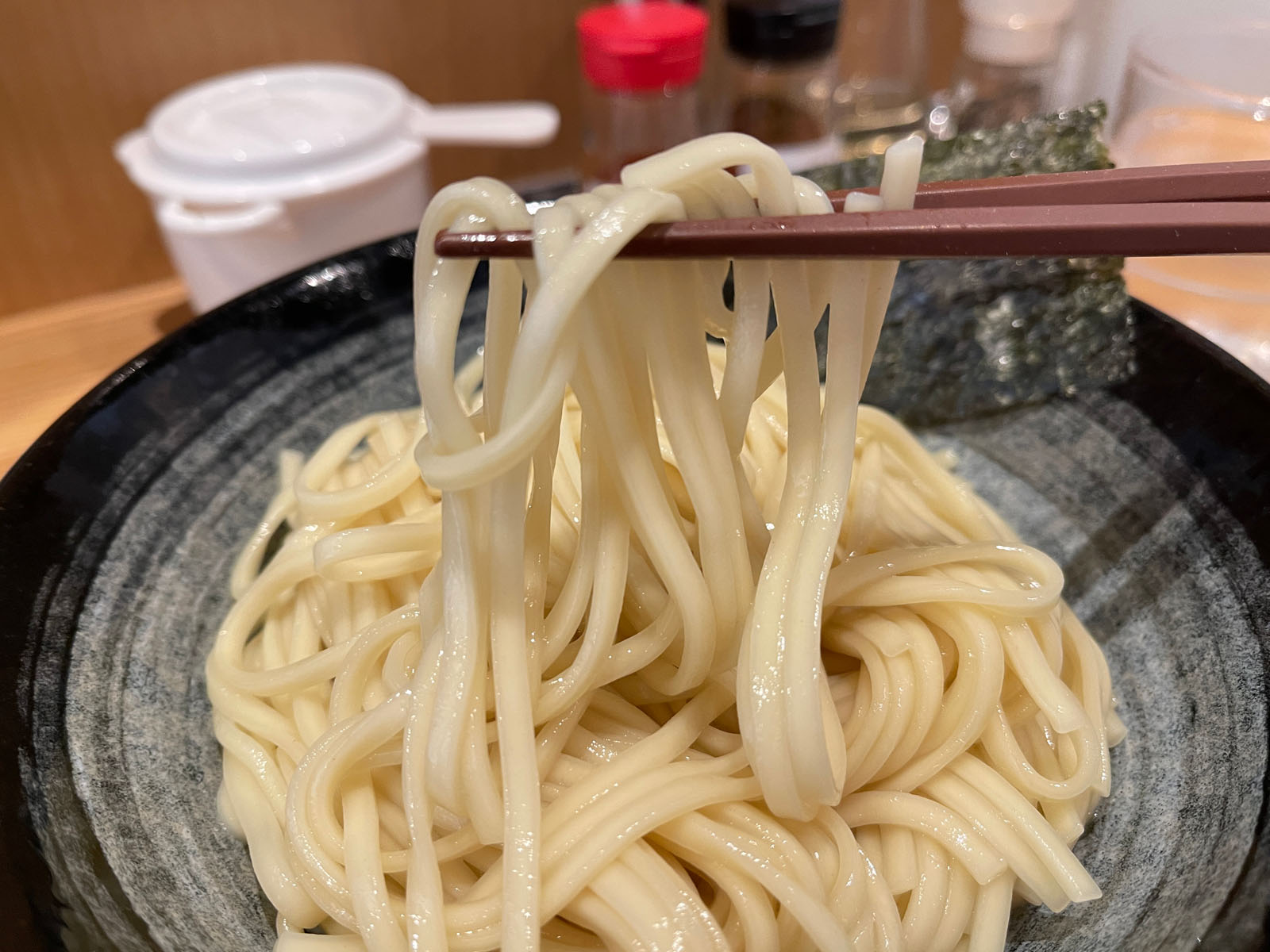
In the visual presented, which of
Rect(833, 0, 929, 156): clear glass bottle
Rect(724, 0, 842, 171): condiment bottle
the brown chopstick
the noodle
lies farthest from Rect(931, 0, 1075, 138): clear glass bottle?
the noodle

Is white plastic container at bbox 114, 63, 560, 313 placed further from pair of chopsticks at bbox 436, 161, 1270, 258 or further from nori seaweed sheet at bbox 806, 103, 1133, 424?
pair of chopsticks at bbox 436, 161, 1270, 258

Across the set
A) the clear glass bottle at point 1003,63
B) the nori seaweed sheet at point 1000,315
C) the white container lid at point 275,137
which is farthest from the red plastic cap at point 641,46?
the clear glass bottle at point 1003,63

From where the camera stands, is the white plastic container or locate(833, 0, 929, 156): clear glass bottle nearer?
the white plastic container

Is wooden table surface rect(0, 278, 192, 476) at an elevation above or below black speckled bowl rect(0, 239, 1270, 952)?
below

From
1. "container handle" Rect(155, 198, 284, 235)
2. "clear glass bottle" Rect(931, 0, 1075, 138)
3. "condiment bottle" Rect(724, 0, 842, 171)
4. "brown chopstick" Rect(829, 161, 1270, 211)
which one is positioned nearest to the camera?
"brown chopstick" Rect(829, 161, 1270, 211)

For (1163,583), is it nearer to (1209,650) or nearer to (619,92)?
(1209,650)

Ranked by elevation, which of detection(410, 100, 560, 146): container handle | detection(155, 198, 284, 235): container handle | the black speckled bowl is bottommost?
the black speckled bowl

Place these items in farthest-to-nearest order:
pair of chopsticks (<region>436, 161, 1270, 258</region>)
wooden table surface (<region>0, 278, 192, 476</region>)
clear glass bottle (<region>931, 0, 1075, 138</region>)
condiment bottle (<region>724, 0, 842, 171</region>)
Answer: clear glass bottle (<region>931, 0, 1075, 138</region>) < condiment bottle (<region>724, 0, 842, 171</region>) < wooden table surface (<region>0, 278, 192, 476</region>) < pair of chopsticks (<region>436, 161, 1270, 258</region>)

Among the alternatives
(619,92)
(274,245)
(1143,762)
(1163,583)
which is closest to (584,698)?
(1143,762)
